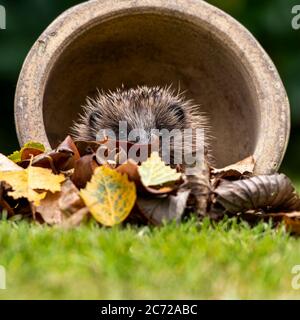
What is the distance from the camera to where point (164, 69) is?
5445 millimetres

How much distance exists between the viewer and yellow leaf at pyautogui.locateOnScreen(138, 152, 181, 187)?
3160 millimetres

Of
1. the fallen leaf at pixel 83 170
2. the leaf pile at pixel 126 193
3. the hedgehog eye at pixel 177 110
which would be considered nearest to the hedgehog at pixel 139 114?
the hedgehog eye at pixel 177 110

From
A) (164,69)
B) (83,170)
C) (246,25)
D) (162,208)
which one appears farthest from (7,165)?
(246,25)

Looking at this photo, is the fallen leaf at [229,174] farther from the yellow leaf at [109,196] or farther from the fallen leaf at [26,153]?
the fallen leaf at [26,153]

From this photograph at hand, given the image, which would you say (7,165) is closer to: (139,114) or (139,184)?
(139,184)

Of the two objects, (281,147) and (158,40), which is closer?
(281,147)

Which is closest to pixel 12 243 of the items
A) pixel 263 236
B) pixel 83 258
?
pixel 83 258

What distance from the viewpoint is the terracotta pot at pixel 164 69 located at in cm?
435

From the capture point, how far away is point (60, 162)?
355 centimetres

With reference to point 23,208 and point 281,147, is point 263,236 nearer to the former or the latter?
point 23,208

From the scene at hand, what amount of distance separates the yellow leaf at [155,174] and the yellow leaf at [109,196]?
88mm

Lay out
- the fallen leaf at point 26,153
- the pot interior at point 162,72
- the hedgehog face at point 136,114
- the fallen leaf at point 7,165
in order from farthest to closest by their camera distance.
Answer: the pot interior at point 162,72 → the hedgehog face at point 136,114 → the fallen leaf at point 26,153 → the fallen leaf at point 7,165

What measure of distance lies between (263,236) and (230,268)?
0.54 metres

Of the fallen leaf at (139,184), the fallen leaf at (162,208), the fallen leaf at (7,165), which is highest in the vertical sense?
the fallen leaf at (7,165)
